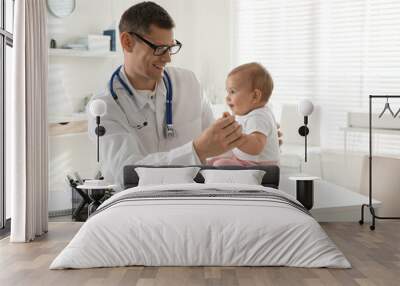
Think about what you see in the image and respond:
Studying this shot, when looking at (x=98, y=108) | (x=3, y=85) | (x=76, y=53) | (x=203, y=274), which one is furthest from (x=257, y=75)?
(x=203, y=274)

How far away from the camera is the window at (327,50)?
678cm

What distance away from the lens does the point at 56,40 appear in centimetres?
683

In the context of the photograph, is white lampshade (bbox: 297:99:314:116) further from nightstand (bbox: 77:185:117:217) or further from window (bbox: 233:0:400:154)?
nightstand (bbox: 77:185:117:217)

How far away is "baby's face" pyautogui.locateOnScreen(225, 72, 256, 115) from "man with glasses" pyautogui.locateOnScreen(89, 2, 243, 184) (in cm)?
12

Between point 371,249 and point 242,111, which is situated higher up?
point 242,111

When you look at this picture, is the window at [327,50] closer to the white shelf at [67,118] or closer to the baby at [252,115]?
the baby at [252,115]

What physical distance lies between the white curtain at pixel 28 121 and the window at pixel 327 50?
1.84m

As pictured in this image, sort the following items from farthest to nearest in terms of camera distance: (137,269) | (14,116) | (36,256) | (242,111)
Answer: (242,111)
(14,116)
(36,256)
(137,269)

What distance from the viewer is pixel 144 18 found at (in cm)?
673

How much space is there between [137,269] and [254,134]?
229cm

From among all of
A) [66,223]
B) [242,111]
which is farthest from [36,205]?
[242,111]

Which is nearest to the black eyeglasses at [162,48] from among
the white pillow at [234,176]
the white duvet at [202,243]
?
the white pillow at [234,176]

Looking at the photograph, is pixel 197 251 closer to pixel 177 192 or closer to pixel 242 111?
pixel 177 192

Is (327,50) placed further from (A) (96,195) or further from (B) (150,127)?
(A) (96,195)
